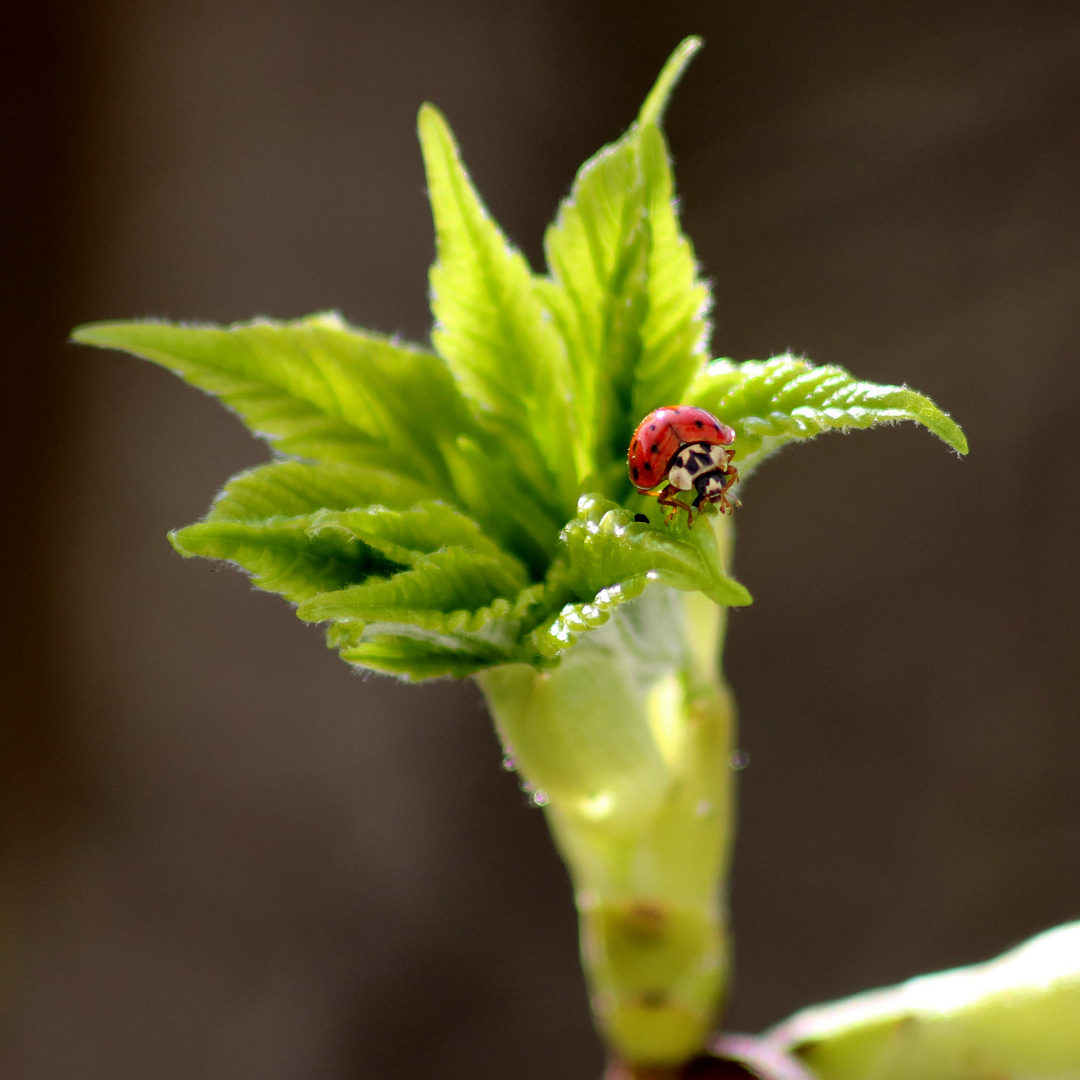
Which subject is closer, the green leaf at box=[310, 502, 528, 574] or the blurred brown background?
the green leaf at box=[310, 502, 528, 574]

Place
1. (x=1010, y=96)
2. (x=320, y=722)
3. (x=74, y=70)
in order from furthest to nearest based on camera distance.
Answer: (x=320, y=722) → (x=74, y=70) → (x=1010, y=96)

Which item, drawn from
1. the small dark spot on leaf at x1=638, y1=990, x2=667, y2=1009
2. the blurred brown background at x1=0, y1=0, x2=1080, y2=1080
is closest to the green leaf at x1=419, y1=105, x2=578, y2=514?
the small dark spot on leaf at x1=638, y1=990, x2=667, y2=1009

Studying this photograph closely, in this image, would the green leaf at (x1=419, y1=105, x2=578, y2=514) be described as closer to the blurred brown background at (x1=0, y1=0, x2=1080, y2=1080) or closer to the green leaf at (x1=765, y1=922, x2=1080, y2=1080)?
the green leaf at (x1=765, y1=922, x2=1080, y2=1080)

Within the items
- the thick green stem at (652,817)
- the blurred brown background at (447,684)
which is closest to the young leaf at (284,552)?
the thick green stem at (652,817)

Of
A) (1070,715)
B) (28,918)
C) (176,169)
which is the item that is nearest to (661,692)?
(1070,715)

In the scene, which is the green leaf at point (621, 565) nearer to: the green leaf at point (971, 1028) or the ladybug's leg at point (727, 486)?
the ladybug's leg at point (727, 486)

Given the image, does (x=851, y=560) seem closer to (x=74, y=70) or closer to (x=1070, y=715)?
(x=1070, y=715)
